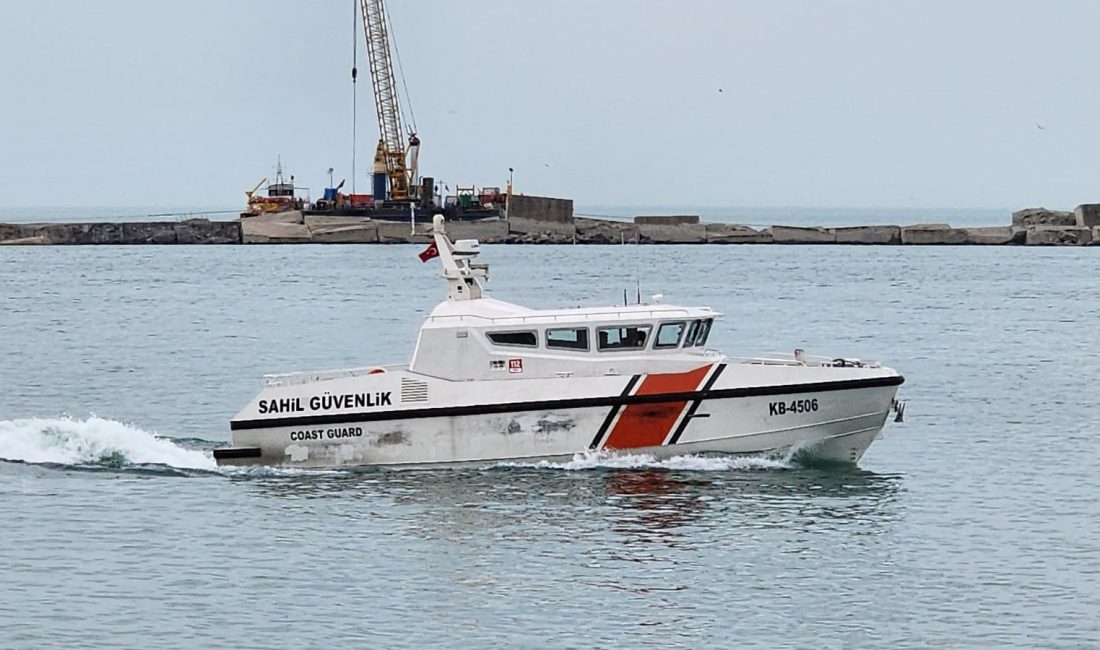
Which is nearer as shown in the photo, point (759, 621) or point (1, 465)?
point (759, 621)

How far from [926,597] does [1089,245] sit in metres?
111

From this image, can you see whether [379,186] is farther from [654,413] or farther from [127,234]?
[654,413]

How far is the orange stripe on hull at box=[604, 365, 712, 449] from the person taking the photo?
2762cm

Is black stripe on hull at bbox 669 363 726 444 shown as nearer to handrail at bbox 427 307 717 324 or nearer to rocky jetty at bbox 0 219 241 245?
handrail at bbox 427 307 717 324

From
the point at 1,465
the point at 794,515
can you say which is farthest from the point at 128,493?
the point at 794,515

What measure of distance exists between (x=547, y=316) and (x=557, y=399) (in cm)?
138

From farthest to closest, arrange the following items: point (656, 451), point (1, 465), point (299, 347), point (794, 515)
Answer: point (299, 347)
point (1, 465)
point (656, 451)
point (794, 515)

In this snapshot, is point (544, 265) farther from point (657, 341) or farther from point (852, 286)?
point (657, 341)

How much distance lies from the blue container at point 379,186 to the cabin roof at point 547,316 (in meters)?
101

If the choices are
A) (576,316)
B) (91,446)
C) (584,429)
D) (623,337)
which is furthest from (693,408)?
(91,446)

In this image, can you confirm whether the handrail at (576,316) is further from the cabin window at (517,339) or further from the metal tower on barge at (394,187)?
the metal tower on barge at (394,187)

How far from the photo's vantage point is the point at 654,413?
27.7 metres

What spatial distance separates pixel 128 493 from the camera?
28172 mm

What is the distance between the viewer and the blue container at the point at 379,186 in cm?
12825
